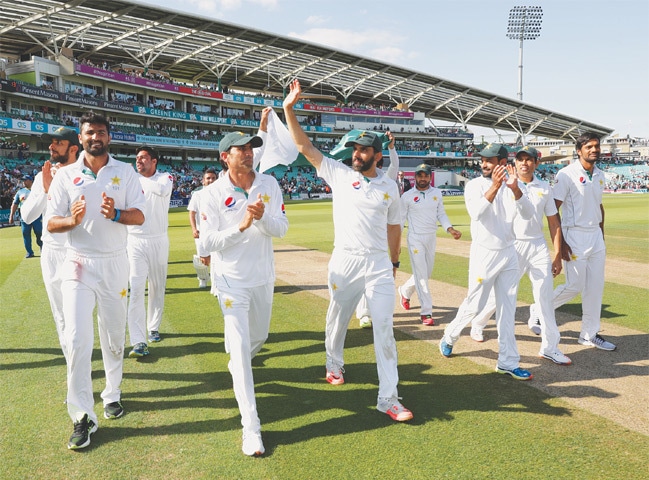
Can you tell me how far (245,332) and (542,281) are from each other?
3383 millimetres

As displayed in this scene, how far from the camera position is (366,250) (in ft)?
14.3

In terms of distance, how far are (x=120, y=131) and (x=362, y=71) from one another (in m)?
31.0

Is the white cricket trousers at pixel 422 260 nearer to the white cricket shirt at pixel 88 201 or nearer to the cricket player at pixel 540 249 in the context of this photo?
the cricket player at pixel 540 249

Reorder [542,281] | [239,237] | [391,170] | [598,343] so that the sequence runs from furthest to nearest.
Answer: [391,170] < [598,343] < [542,281] < [239,237]

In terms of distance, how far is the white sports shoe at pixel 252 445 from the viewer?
11.2 ft

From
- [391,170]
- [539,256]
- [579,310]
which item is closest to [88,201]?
[391,170]

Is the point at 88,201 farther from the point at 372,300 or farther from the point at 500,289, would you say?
the point at 500,289

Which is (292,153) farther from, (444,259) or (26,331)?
(444,259)

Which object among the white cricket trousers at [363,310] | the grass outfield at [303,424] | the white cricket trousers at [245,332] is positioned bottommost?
the grass outfield at [303,424]

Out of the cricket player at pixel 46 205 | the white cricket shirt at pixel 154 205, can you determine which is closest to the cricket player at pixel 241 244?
the cricket player at pixel 46 205

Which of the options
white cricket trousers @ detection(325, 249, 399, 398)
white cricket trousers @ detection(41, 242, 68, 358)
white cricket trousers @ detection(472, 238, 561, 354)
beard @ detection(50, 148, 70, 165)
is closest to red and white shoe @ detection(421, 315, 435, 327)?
white cricket trousers @ detection(472, 238, 561, 354)

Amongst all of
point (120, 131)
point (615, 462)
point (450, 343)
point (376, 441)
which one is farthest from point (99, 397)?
point (120, 131)

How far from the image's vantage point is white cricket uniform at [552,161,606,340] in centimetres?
574

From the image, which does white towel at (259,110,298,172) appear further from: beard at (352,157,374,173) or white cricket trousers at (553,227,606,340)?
white cricket trousers at (553,227,606,340)
